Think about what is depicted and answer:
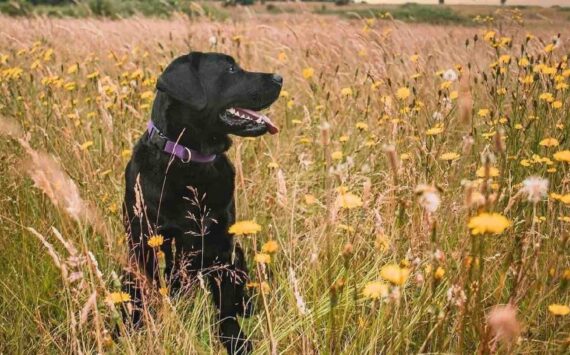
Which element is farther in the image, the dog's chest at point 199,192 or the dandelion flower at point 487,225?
the dog's chest at point 199,192

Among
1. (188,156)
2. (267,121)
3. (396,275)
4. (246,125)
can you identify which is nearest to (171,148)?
(188,156)

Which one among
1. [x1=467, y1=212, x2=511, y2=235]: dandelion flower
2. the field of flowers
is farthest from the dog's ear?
[x1=467, y1=212, x2=511, y2=235]: dandelion flower

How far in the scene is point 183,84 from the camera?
2455 millimetres

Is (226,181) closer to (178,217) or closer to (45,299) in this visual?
(178,217)

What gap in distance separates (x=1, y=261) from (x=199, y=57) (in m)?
1.39

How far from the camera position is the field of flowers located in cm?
124

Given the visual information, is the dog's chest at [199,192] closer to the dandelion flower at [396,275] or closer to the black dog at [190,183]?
the black dog at [190,183]

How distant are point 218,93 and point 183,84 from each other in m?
0.28

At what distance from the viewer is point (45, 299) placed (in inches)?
89.4

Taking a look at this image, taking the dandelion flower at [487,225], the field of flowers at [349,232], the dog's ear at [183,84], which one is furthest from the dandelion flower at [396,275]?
the dog's ear at [183,84]

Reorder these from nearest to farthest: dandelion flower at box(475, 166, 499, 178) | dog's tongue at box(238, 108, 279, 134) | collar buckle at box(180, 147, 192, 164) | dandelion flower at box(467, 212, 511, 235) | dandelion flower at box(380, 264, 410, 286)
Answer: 1. dandelion flower at box(467, 212, 511, 235)
2. dandelion flower at box(380, 264, 410, 286)
3. dandelion flower at box(475, 166, 499, 178)
4. collar buckle at box(180, 147, 192, 164)
5. dog's tongue at box(238, 108, 279, 134)

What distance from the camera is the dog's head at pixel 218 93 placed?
8.04ft

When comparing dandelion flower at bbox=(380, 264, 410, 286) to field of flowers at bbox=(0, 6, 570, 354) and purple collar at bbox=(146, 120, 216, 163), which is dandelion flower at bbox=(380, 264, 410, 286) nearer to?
field of flowers at bbox=(0, 6, 570, 354)

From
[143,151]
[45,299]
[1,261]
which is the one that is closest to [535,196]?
[143,151]
